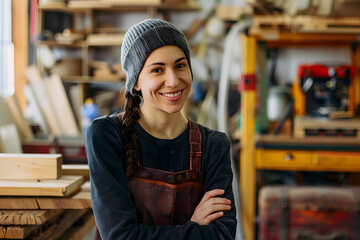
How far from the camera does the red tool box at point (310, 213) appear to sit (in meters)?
2.65

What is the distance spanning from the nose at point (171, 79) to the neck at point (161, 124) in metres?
0.13

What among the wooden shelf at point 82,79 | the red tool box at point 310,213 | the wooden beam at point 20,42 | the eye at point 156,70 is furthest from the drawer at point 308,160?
the wooden beam at point 20,42

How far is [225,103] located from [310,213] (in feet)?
3.39

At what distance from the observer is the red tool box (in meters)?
2.65

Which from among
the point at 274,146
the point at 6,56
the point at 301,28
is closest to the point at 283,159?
the point at 274,146

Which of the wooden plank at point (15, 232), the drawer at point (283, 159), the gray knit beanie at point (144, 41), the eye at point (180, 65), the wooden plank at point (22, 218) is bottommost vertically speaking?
the drawer at point (283, 159)

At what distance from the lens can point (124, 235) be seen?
119cm

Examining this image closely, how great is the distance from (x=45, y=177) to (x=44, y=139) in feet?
8.90

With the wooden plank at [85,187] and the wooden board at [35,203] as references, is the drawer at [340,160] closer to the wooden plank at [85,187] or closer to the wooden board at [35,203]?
the wooden plank at [85,187]

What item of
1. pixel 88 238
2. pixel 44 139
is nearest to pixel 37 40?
pixel 44 139

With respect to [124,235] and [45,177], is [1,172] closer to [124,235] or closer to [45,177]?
[45,177]

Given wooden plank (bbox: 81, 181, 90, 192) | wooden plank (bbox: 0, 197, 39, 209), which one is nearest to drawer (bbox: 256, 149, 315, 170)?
wooden plank (bbox: 81, 181, 90, 192)

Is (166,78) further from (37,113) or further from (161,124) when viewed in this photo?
(37,113)

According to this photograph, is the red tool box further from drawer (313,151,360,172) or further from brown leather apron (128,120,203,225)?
brown leather apron (128,120,203,225)
